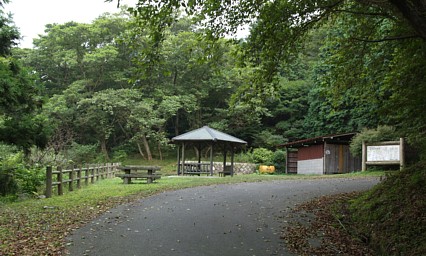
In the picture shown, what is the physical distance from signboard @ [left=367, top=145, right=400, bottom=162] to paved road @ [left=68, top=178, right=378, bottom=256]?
9.32 meters

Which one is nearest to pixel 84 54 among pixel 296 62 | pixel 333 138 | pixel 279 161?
pixel 279 161

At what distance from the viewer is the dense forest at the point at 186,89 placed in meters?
8.97

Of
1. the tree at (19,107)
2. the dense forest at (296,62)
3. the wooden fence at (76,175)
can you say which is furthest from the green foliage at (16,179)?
the tree at (19,107)

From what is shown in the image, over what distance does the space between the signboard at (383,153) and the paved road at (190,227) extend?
30.6 ft

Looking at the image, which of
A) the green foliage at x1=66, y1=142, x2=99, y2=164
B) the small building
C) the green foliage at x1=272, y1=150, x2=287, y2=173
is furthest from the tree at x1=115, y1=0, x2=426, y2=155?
the green foliage at x1=66, y1=142, x2=99, y2=164

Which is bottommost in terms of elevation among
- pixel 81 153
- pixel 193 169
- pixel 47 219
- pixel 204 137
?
pixel 47 219

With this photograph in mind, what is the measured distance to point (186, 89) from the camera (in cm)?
3844

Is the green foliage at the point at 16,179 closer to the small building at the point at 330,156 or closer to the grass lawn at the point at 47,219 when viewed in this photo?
the grass lawn at the point at 47,219

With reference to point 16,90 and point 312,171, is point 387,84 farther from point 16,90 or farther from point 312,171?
point 312,171

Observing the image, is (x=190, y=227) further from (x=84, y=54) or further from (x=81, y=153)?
(x=84, y=54)

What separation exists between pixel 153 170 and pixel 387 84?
1113 centimetres

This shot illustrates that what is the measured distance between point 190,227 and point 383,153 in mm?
15243

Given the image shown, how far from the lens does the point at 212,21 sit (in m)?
8.69

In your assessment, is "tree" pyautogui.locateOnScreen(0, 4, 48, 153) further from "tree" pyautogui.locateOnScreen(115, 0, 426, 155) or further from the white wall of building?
the white wall of building
